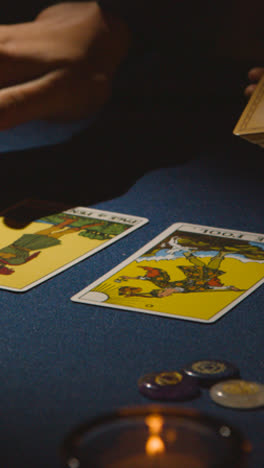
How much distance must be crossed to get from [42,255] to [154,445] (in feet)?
2.84

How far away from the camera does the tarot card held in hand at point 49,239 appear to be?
119 centimetres

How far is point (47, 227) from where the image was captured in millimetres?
1393

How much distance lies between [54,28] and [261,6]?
Answer: 914 millimetres

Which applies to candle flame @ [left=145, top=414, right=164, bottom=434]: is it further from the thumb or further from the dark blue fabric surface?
the thumb

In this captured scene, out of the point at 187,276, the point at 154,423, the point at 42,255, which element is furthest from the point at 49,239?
the point at 154,423

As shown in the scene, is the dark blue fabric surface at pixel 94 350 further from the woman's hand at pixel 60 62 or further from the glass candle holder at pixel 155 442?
the woman's hand at pixel 60 62

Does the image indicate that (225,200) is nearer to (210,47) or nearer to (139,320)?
(139,320)

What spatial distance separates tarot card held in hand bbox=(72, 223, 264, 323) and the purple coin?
0.20 m

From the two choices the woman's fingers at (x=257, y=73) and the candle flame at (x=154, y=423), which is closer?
the candle flame at (x=154, y=423)

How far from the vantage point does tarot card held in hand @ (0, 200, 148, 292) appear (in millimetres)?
1191

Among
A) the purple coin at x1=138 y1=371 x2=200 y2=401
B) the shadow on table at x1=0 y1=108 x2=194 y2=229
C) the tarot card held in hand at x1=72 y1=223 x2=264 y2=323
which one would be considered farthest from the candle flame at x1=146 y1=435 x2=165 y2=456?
the shadow on table at x1=0 y1=108 x2=194 y2=229

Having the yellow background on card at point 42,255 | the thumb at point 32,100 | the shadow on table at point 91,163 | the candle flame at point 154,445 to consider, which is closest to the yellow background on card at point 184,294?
A: the yellow background on card at point 42,255

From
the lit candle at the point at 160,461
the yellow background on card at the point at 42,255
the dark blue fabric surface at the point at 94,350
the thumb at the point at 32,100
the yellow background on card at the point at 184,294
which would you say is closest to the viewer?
the lit candle at the point at 160,461

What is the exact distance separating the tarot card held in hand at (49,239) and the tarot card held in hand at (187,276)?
94 mm
